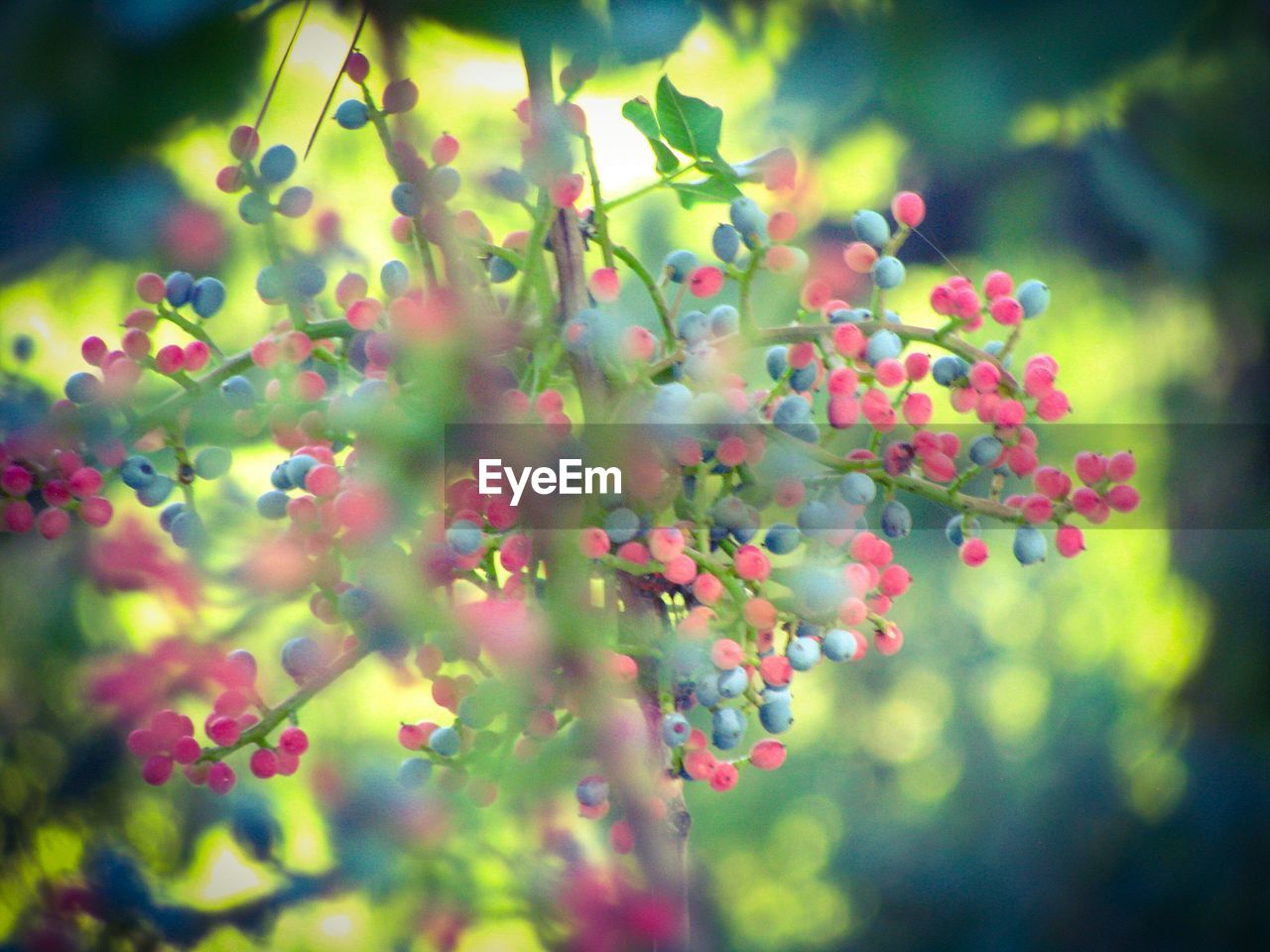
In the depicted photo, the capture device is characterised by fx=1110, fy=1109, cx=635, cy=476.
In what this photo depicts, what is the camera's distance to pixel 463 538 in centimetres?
42

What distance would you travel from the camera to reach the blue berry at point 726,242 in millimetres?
491

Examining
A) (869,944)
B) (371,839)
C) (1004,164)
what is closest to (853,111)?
(1004,164)

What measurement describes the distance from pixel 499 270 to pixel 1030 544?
0.27m

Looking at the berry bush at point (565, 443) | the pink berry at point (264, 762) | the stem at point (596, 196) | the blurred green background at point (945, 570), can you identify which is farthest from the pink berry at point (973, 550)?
the blurred green background at point (945, 570)

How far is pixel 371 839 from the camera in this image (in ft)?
3.40

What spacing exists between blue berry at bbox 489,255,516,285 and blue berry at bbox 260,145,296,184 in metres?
0.10

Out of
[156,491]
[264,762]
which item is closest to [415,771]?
[264,762]

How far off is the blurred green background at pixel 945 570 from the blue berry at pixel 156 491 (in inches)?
12.5

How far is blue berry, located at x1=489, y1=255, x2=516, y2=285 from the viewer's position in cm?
51

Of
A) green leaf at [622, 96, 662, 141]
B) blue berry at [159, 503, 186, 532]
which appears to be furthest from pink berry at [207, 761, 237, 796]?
green leaf at [622, 96, 662, 141]

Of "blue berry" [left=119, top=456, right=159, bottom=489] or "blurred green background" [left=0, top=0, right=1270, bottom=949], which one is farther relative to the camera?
"blurred green background" [left=0, top=0, right=1270, bottom=949]

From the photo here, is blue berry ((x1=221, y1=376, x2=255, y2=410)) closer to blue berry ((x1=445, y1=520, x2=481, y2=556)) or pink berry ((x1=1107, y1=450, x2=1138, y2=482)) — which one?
blue berry ((x1=445, y1=520, x2=481, y2=556))

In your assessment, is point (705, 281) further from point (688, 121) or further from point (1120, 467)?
point (1120, 467)

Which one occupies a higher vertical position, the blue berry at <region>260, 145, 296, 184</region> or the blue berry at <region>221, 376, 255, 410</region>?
the blue berry at <region>260, 145, 296, 184</region>
